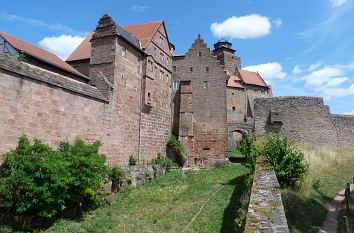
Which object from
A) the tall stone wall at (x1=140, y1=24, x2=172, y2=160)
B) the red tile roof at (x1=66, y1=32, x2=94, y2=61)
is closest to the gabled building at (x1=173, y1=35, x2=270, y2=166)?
the tall stone wall at (x1=140, y1=24, x2=172, y2=160)

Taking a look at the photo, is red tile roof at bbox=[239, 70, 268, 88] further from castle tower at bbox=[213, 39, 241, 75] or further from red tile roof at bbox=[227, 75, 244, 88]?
castle tower at bbox=[213, 39, 241, 75]

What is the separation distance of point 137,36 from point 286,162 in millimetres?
16755

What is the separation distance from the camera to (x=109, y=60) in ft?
69.1

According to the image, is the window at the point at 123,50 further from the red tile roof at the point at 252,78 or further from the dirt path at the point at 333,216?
the red tile roof at the point at 252,78

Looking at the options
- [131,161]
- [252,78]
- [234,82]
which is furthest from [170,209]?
[252,78]

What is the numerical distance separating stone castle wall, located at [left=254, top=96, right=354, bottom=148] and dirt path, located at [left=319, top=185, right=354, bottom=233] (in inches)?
652

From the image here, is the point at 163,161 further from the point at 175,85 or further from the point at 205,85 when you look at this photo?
the point at 205,85

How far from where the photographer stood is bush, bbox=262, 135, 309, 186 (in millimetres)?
13164

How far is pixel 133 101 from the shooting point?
22875mm

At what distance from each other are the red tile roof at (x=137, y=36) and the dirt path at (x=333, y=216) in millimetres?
16362

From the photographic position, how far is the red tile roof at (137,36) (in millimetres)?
23766

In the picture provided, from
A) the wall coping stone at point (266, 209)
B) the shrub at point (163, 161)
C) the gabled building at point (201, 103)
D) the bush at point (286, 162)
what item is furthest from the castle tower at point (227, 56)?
the wall coping stone at point (266, 209)

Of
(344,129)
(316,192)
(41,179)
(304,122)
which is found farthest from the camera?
(344,129)

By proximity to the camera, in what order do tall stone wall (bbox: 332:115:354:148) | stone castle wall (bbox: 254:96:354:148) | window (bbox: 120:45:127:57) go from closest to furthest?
window (bbox: 120:45:127:57) → stone castle wall (bbox: 254:96:354:148) → tall stone wall (bbox: 332:115:354:148)
